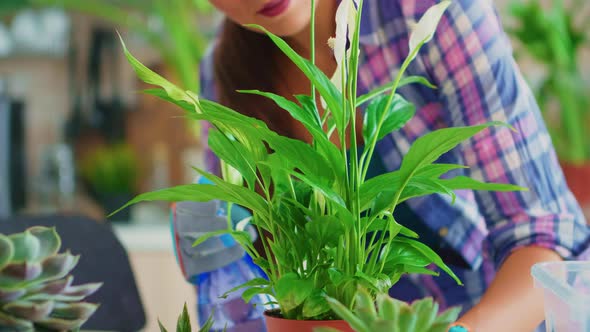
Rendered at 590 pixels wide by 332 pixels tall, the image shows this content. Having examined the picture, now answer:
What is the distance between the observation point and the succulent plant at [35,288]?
0.54m

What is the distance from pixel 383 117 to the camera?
62 centimetres

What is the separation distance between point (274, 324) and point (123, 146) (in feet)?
8.33

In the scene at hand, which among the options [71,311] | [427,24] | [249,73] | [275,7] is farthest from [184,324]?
[249,73]

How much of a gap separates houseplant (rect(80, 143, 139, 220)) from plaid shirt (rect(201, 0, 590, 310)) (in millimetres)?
1937

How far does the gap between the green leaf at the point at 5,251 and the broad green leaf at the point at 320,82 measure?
0.24 m

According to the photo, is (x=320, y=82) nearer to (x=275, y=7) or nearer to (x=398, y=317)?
(x=398, y=317)

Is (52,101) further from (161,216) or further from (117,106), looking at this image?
(161,216)

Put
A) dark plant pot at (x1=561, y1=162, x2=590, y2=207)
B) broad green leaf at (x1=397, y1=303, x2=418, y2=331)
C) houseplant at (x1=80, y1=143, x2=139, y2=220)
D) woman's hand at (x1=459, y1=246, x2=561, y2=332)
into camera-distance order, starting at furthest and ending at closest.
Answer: houseplant at (x1=80, y1=143, x2=139, y2=220), dark plant pot at (x1=561, y1=162, x2=590, y2=207), woman's hand at (x1=459, y1=246, x2=561, y2=332), broad green leaf at (x1=397, y1=303, x2=418, y2=331)

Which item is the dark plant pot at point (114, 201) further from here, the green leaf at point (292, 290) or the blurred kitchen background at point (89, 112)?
the green leaf at point (292, 290)

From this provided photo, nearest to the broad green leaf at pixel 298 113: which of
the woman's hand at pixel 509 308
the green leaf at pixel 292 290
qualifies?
the green leaf at pixel 292 290

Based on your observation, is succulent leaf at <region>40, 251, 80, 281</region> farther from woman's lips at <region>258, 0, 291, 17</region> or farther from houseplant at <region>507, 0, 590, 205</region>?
houseplant at <region>507, 0, 590, 205</region>

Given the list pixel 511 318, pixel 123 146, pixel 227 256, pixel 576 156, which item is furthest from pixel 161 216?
pixel 511 318

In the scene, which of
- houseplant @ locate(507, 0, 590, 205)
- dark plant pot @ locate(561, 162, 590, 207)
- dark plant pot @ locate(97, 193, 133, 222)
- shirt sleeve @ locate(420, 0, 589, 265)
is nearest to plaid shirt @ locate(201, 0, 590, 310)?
shirt sleeve @ locate(420, 0, 589, 265)

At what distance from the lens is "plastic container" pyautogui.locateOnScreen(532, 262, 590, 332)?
56 centimetres
